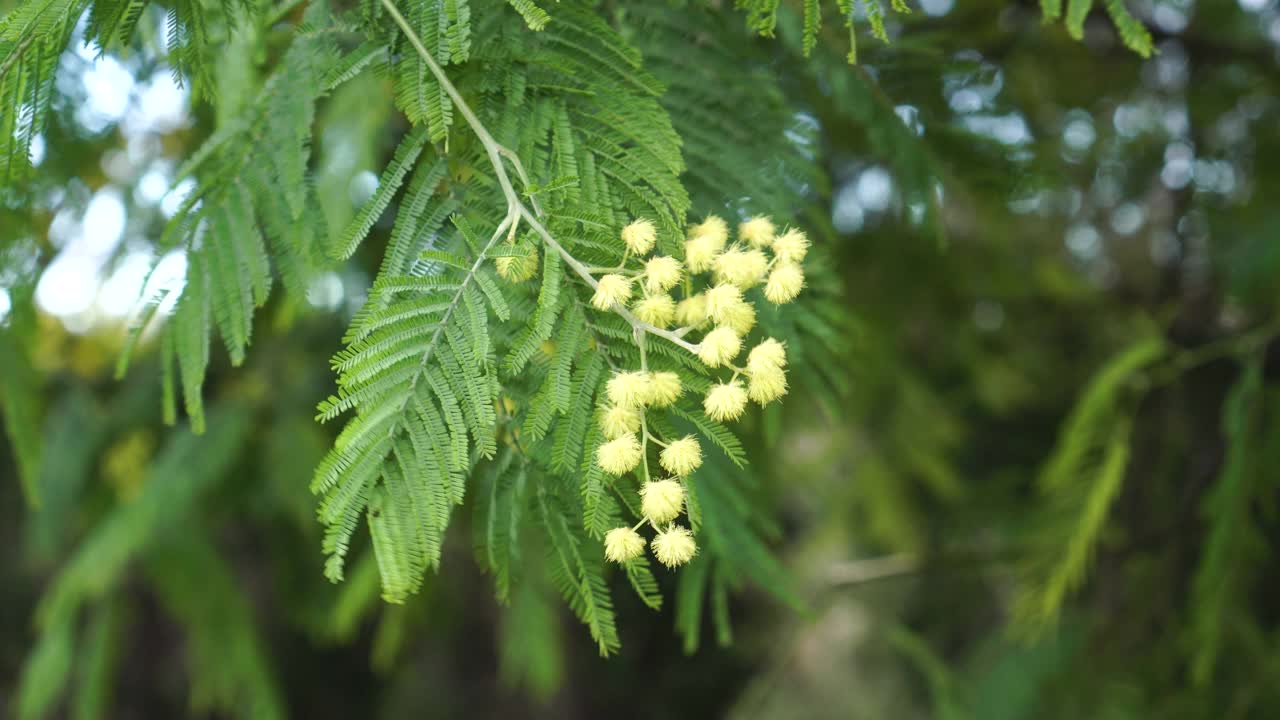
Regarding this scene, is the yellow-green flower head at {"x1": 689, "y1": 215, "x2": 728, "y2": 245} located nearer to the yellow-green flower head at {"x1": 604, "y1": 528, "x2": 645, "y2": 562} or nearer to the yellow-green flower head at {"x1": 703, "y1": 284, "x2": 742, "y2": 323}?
the yellow-green flower head at {"x1": 703, "y1": 284, "x2": 742, "y2": 323}

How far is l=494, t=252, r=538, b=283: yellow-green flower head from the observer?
2.38ft

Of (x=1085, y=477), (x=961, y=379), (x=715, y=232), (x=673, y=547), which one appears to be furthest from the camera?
(x=961, y=379)

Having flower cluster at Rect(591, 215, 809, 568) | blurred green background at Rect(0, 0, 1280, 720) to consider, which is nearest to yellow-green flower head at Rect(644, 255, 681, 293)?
flower cluster at Rect(591, 215, 809, 568)

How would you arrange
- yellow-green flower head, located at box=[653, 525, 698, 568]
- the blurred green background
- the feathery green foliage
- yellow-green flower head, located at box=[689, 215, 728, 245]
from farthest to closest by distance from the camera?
the feathery green foliage < the blurred green background < yellow-green flower head, located at box=[689, 215, 728, 245] < yellow-green flower head, located at box=[653, 525, 698, 568]

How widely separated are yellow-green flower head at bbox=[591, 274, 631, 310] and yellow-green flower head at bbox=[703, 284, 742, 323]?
57 millimetres

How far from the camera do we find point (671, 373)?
0.68 meters

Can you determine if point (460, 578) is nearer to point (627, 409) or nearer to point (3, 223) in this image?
point (3, 223)

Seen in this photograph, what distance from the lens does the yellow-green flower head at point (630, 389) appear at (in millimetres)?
668

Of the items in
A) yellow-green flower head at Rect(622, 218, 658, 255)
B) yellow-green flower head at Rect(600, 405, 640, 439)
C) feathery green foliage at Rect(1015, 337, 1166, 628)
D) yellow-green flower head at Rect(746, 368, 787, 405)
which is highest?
yellow-green flower head at Rect(622, 218, 658, 255)

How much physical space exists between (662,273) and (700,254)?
0.06 m

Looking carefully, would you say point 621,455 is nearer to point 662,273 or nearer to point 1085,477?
point 662,273

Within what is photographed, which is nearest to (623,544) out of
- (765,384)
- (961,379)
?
(765,384)

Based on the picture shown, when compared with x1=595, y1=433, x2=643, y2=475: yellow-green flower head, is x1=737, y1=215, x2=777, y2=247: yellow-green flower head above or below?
above

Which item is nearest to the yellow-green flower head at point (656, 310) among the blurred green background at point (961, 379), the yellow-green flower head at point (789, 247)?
the yellow-green flower head at point (789, 247)
